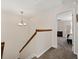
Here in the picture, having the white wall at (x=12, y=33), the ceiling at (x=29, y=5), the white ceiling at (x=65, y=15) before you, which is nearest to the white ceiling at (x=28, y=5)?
the ceiling at (x=29, y=5)

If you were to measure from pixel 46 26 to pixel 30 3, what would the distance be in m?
1.54

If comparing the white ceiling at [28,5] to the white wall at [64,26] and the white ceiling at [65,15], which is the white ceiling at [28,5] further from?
the white wall at [64,26]

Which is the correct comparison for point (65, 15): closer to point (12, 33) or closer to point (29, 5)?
point (29, 5)

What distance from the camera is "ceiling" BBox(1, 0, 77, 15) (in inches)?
211

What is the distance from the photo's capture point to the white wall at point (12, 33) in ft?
20.2

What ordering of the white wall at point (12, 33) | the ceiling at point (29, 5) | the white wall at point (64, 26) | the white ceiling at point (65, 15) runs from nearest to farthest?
the ceiling at point (29, 5)
the white wall at point (12, 33)
the white ceiling at point (65, 15)
the white wall at point (64, 26)

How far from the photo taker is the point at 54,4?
598 centimetres

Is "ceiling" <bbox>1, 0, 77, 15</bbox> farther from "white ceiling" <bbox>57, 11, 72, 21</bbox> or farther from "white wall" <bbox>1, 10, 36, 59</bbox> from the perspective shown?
"white ceiling" <bbox>57, 11, 72, 21</bbox>

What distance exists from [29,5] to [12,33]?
196cm

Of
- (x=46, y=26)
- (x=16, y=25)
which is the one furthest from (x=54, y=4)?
(x=16, y=25)

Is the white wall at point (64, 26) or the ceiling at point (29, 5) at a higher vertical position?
the ceiling at point (29, 5)

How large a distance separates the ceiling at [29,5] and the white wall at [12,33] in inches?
19.2

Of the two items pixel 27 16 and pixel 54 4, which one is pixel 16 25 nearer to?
pixel 27 16

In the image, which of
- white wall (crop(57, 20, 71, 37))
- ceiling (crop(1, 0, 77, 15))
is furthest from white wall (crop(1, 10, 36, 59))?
white wall (crop(57, 20, 71, 37))
